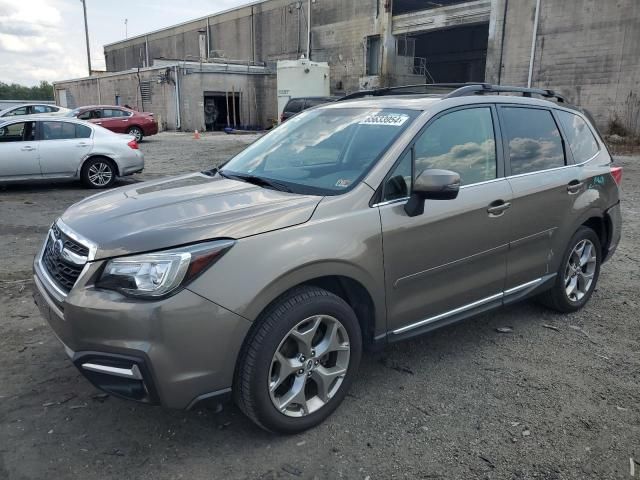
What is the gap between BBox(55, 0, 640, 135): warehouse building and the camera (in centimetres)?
2102

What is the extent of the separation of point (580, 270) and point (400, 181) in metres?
2.30

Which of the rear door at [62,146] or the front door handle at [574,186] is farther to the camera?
the rear door at [62,146]

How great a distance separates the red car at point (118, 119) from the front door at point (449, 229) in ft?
67.3

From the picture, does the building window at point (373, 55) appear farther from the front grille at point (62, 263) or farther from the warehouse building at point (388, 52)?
the front grille at point (62, 263)

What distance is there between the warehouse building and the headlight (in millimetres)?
22651

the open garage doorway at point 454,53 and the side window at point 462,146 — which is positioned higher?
the open garage doorway at point 454,53

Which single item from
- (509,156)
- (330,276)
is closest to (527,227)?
(509,156)

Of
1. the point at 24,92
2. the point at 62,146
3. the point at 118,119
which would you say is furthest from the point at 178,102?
the point at 24,92

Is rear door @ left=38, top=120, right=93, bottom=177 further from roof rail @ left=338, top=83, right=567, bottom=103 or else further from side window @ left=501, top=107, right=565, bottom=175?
side window @ left=501, top=107, right=565, bottom=175

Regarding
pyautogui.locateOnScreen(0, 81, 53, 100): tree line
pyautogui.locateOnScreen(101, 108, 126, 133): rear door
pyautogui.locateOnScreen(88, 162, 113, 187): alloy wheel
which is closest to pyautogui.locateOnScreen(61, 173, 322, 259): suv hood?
pyautogui.locateOnScreen(88, 162, 113, 187): alloy wheel

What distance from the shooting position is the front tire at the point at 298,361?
2.55 m

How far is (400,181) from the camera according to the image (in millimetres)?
3123

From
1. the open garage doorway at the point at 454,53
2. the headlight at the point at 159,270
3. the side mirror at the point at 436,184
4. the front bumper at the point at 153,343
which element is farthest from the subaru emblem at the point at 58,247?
the open garage doorway at the point at 454,53

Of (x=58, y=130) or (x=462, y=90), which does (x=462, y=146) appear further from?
(x=58, y=130)
